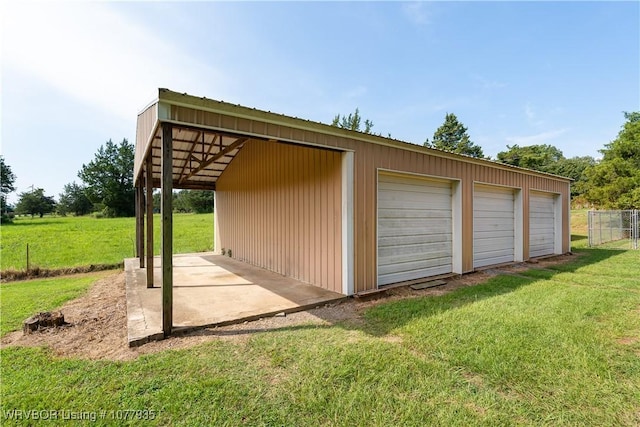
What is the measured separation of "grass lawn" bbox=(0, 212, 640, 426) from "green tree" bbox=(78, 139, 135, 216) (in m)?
38.0

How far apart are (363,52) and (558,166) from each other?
38995 mm

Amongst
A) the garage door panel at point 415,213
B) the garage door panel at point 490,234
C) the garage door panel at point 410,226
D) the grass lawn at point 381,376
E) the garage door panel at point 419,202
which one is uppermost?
the garage door panel at point 419,202

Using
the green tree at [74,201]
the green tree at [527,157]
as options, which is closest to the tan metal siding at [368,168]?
the green tree at [527,157]

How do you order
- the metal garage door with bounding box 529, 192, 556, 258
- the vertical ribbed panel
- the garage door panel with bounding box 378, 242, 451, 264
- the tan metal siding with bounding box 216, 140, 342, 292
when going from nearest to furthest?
the vertical ribbed panel < the tan metal siding with bounding box 216, 140, 342, 292 < the garage door panel with bounding box 378, 242, 451, 264 < the metal garage door with bounding box 529, 192, 556, 258

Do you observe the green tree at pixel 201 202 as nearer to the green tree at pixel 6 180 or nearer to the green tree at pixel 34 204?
the green tree at pixel 6 180

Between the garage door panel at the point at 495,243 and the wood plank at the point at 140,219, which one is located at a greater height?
the wood plank at the point at 140,219

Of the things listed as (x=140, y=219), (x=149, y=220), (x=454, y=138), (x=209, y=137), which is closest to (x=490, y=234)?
(x=209, y=137)

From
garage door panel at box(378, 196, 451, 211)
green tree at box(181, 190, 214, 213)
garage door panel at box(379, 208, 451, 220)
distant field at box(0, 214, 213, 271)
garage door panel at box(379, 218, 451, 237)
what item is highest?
green tree at box(181, 190, 214, 213)

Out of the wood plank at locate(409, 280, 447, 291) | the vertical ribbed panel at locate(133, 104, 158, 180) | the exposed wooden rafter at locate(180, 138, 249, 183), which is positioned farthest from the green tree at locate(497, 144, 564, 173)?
the vertical ribbed panel at locate(133, 104, 158, 180)

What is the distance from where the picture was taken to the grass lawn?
1827 millimetres

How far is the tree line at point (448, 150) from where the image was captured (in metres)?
18.1

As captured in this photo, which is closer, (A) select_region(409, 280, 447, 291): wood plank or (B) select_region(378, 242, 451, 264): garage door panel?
(A) select_region(409, 280, 447, 291): wood plank

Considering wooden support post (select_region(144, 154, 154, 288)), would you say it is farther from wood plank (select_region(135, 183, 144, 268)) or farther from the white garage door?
the white garage door

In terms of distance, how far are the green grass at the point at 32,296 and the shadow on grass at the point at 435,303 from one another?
A: 4476 millimetres
